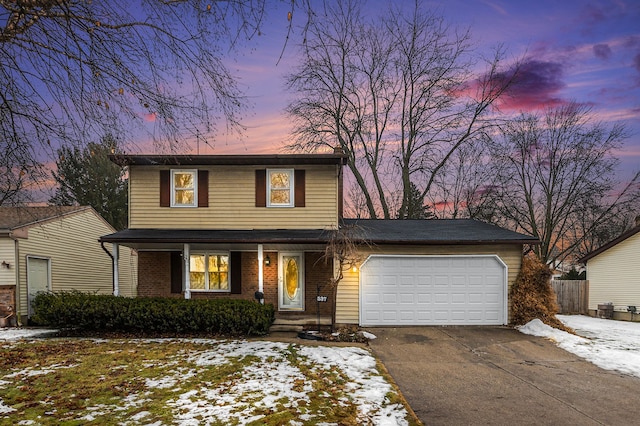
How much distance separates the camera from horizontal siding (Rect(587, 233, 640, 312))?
1695 centimetres

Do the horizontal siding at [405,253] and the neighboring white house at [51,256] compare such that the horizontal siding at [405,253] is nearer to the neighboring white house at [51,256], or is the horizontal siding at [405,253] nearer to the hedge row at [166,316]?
the hedge row at [166,316]

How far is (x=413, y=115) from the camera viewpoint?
23.3 metres

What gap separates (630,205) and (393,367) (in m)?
25.9

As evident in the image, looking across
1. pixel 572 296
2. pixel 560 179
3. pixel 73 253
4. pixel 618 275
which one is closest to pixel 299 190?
pixel 73 253

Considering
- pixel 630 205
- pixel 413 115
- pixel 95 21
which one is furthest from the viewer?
pixel 630 205

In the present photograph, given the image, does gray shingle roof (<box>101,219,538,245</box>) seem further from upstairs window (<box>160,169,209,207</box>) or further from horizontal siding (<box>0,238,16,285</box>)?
A: horizontal siding (<box>0,238,16,285</box>)

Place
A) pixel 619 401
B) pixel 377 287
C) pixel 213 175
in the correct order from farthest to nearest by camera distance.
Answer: pixel 213 175, pixel 377 287, pixel 619 401

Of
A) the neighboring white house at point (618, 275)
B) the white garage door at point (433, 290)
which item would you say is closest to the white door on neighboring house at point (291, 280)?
the white garage door at point (433, 290)

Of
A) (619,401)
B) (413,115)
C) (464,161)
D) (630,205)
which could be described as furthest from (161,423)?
(630,205)

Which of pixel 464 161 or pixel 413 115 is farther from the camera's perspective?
pixel 464 161

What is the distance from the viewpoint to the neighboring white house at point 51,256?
1312 cm

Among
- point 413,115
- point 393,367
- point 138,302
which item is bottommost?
point 393,367

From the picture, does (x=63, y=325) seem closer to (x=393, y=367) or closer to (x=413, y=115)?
(x=393, y=367)

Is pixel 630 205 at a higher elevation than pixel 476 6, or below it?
below
